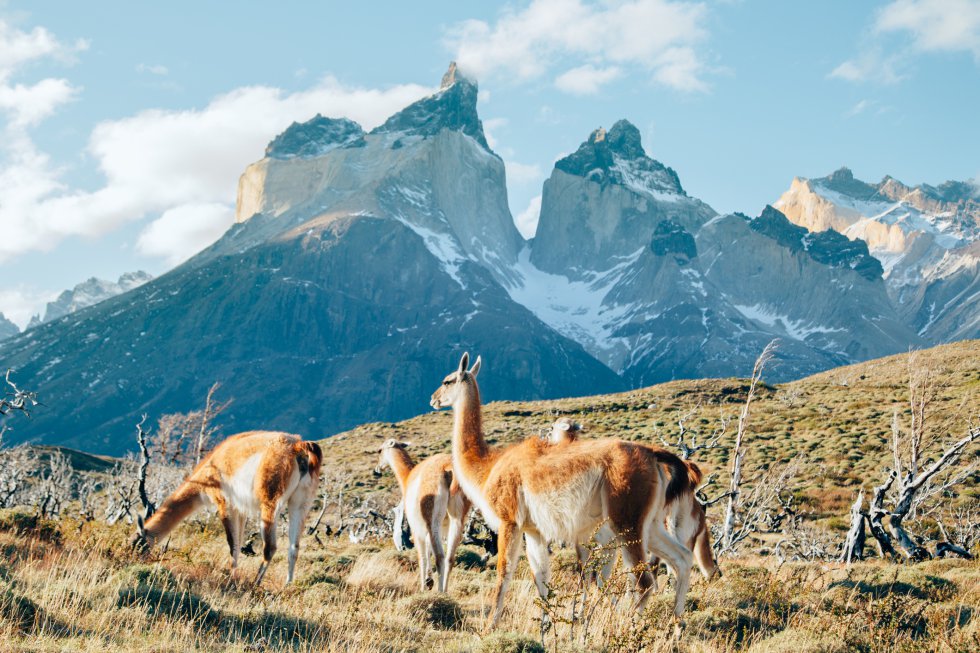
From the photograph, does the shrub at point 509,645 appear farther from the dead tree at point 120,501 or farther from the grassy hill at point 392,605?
the dead tree at point 120,501

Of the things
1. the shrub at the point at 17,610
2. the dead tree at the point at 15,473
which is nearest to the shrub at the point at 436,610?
the shrub at the point at 17,610

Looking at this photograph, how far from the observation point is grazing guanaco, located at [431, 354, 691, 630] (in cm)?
762

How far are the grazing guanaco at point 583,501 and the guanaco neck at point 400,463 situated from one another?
222 inches

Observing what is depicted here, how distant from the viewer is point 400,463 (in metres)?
14.2

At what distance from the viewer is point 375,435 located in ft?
207

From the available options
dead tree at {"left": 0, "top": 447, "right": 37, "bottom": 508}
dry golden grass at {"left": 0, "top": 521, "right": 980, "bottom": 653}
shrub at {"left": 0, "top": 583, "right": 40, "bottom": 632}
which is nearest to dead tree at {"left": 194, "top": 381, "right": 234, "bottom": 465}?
dry golden grass at {"left": 0, "top": 521, "right": 980, "bottom": 653}

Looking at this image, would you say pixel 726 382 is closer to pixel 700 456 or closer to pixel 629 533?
pixel 700 456

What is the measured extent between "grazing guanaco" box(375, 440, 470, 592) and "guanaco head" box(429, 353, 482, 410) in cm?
196

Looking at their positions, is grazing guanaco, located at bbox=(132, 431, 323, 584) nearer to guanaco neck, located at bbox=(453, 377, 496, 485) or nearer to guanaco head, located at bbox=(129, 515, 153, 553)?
guanaco head, located at bbox=(129, 515, 153, 553)

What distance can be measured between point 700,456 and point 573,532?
93.3 feet

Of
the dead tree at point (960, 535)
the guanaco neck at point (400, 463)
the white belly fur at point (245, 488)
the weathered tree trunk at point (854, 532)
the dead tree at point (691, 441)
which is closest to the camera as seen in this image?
the white belly fur at point (245, 488)

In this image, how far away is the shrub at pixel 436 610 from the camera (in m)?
8.64

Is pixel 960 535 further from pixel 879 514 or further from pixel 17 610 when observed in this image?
pixel 17 610

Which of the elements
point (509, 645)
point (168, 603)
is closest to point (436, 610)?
point (509, 645)
